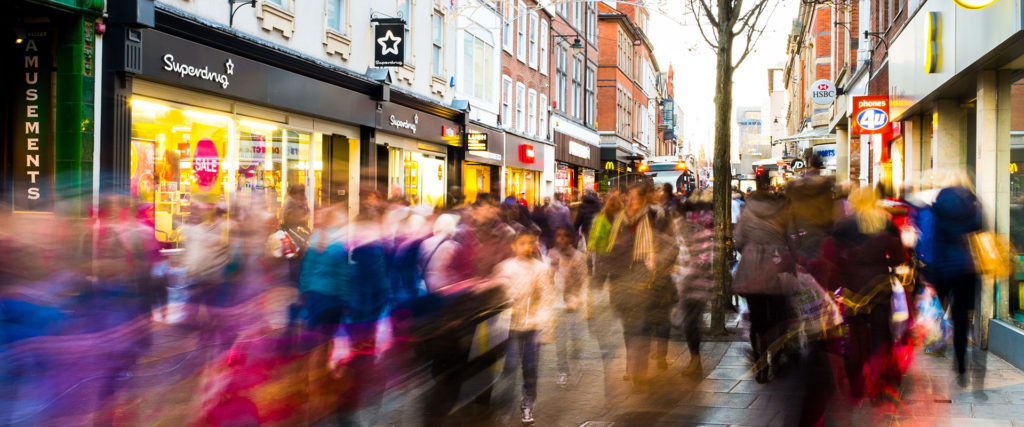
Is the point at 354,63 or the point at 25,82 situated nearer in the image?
the point at 25,82

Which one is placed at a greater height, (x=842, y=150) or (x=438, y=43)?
(x=438, y=43)

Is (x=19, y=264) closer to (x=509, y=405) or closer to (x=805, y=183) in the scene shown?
(x=509, y=405)

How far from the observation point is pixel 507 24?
29.5 meters

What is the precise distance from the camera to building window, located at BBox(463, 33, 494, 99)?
86.8 ft

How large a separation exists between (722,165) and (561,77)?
92.6ft

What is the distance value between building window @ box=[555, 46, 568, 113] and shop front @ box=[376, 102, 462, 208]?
12897 mm

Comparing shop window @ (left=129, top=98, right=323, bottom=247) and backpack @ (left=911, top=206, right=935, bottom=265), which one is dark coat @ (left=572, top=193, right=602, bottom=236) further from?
backpack @ (left=911, top=206, right=935, bottom=265)

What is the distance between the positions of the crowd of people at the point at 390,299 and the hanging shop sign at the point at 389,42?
11.4m

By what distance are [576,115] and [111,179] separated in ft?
107

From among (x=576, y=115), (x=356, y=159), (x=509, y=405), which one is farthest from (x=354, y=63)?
(x=576, y=115)

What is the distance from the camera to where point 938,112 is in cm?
1323

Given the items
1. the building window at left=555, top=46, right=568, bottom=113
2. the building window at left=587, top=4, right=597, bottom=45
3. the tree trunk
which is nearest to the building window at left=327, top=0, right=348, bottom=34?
the tree trunk

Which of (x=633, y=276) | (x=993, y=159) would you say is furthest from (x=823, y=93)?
(x=633, y=276)

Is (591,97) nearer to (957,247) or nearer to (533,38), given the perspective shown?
(533,38)
